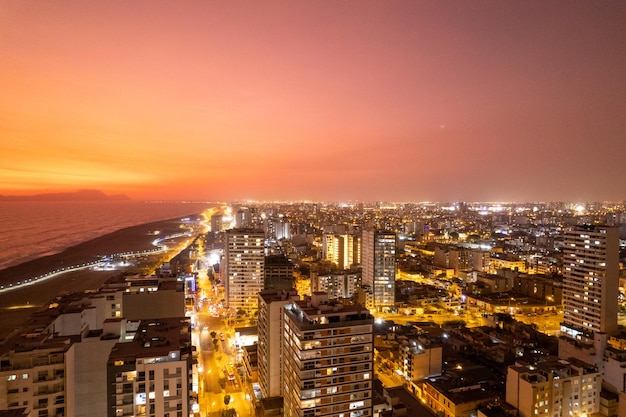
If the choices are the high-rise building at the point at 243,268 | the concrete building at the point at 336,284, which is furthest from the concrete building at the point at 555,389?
the high-rise building at the point at 243,268

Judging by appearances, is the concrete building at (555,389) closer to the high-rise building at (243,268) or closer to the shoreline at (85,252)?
the high-rise building at (243,268)

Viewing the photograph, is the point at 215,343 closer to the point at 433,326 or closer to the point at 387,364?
the point at 387,364

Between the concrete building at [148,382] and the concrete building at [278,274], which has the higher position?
the concrete building at [148,382]

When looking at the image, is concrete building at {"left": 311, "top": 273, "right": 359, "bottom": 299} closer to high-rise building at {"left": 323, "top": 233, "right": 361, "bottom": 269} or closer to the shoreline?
high-rise building at {"left": 323, "top": 233, "right": 361, "bottom": 269}

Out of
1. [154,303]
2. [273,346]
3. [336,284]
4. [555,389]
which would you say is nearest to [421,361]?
[555,389]

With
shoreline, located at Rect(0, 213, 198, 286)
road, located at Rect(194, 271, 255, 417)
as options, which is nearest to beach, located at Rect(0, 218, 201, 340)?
shoreline, located at Rect(0, 213, 198, 286)

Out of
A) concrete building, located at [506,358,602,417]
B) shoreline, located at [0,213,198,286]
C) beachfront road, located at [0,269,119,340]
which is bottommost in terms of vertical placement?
beachfront road, located at [0,269,119,340]

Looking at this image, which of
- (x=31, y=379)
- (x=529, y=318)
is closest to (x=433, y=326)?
(x=529, y=318)
